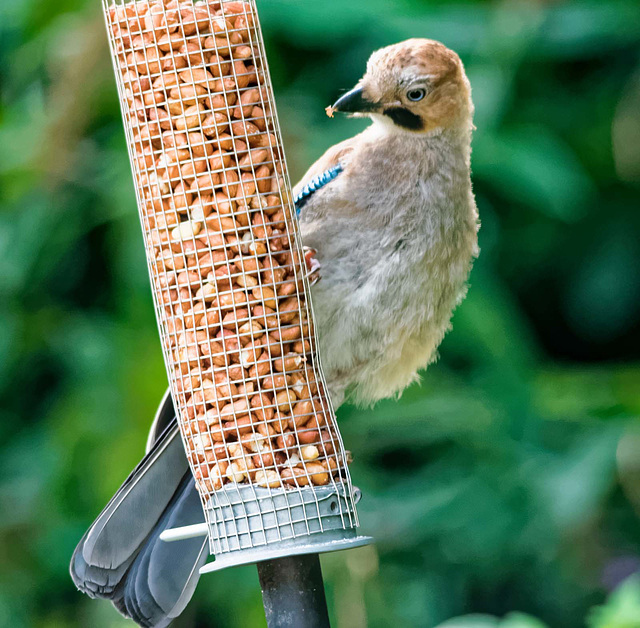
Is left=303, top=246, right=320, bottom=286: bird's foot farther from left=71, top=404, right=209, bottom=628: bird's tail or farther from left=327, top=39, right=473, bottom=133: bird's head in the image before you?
left=71, top=404, right=209, bottom=628: bird's tail

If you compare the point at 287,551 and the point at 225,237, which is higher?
the point at 225,237

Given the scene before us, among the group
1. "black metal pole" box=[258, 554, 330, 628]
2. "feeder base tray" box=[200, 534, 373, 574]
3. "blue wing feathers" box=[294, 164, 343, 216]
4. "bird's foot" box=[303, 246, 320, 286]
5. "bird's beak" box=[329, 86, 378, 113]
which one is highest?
"bird's beak" box=[329, 86, 378, 113]

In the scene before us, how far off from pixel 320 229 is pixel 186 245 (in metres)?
0.63

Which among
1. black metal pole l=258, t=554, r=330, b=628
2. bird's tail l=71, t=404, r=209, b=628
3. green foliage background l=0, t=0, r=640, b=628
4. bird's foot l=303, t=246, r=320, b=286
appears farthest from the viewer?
green foliage background l=0, t=0, r=640, b=628

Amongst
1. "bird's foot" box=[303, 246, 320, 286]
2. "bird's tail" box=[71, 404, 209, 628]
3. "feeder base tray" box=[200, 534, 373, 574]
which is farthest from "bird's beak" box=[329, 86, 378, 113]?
"feeder base tray" box=[200, 534, 373, 574]

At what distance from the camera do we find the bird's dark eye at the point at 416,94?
8.00 feet

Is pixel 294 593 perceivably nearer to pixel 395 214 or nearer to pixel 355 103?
pixel 395 214

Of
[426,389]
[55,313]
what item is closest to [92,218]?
[55,313]

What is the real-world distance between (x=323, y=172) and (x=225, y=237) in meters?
0.78

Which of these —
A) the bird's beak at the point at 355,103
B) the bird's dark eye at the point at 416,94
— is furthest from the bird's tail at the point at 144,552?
the bird's dark eye at the point at 416,94

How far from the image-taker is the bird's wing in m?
2.59

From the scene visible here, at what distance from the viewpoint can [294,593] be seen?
1674 millimetres

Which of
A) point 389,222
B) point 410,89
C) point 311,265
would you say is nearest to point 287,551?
point 311,265

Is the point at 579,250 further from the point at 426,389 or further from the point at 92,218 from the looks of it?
the point at 92,218
